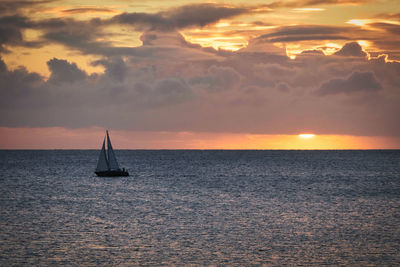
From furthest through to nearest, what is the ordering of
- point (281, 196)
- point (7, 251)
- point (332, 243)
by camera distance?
point (281, 196), point (332, 243), point (7, 251)

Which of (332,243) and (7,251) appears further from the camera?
(332,243)

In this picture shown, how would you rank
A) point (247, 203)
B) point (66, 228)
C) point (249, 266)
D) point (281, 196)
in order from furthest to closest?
point (281, 196), point (247, 203), point (66, 228), point (249, 266)

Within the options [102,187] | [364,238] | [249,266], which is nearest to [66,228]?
[249,266]

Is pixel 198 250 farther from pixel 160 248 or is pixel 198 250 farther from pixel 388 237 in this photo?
pixel 388 237

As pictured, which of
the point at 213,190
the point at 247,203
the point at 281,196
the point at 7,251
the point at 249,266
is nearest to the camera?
the point at 249,266

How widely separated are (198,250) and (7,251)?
15004 millimetres

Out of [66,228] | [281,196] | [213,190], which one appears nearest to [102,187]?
[213,190]

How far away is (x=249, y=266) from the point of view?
37438 mm

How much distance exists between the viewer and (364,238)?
155 ft

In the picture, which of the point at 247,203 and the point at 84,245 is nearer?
the point at 84,245

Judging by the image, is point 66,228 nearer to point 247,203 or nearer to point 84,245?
point 84,245

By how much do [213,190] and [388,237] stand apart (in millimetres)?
54918

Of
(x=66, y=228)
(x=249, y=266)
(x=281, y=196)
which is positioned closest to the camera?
(x=249, y=266)


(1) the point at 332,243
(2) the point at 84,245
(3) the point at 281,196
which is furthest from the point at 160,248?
(3) the point at 281,196
